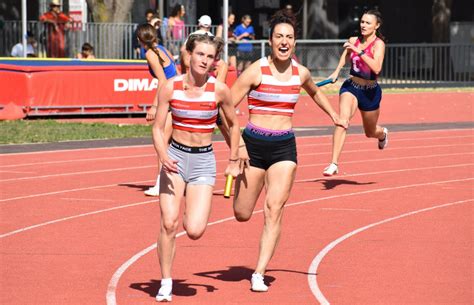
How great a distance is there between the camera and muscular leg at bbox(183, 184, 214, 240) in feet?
30.2

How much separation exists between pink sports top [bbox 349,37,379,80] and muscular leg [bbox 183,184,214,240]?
7.20 m

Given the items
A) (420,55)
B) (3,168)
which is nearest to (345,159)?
(3,168)

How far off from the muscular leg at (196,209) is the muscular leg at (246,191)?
0.68 metres

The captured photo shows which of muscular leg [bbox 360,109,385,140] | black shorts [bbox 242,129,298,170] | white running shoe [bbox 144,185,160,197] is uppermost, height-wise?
black shorts [bbox 242,129,298,170]

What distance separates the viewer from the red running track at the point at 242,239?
9.64 meters

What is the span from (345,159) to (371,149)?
5.72 feet

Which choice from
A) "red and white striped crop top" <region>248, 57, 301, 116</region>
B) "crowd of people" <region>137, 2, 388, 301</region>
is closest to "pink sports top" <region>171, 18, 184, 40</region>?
"crowd of people" <region>137, 2, 388, 301</region>

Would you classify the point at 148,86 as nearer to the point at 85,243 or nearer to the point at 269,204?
the point at 85,243

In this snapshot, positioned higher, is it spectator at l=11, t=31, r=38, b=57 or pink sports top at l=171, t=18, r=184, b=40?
pink sports top at l=171, t=18, r=184, b=40

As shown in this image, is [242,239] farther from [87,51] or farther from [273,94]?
[87,51]

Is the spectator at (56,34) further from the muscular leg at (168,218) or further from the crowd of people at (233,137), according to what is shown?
the muscular leg at (168,218)

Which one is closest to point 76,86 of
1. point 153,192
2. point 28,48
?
point 28,48

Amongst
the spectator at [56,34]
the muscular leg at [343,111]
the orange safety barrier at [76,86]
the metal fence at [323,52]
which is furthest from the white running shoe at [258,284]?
the spectator at [56,34]

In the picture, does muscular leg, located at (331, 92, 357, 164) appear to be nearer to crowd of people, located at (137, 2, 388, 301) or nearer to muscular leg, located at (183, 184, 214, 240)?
crowd of people, located at (137, 2, 388, 301)
